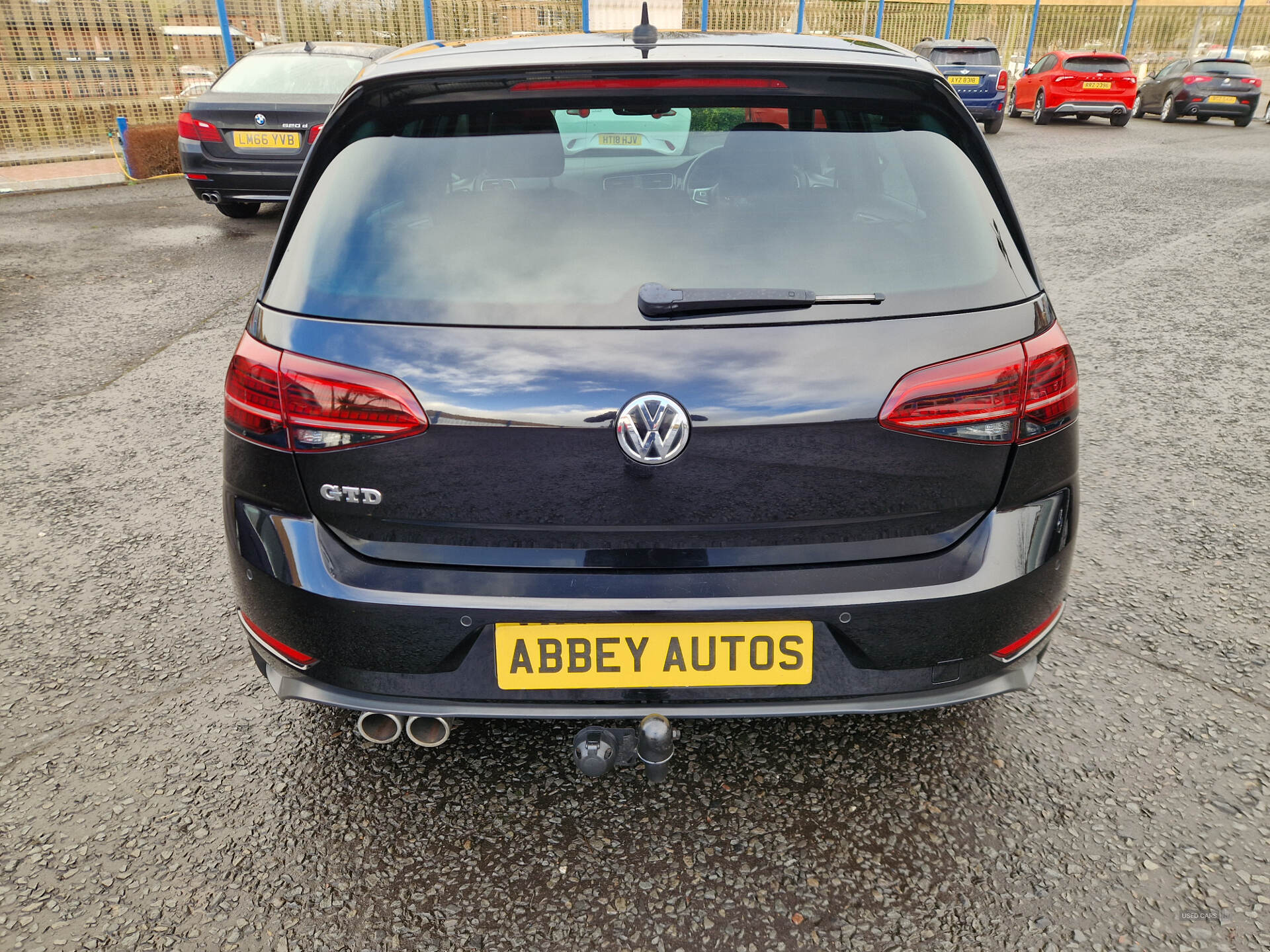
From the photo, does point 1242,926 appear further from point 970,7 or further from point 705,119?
point 970,7

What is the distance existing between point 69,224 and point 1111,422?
33.7 ft

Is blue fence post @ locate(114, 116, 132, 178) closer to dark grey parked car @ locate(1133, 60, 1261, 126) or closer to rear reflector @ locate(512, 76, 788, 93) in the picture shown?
rear reflector @ locate(512, 76, 788, 93)

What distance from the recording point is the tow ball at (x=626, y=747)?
2.03 m

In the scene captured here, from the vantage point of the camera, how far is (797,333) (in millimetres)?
1812

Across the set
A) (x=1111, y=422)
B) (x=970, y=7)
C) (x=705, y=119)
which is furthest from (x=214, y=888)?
(x=970, y=7)

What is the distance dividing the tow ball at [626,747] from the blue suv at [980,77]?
63.5 ft

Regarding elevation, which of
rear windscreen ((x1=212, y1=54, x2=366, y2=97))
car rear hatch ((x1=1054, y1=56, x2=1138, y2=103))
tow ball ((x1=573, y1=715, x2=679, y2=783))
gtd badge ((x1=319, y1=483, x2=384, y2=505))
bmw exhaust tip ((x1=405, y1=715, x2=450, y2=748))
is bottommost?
car rear hatch ((x1=1054, y1=56, x2=1138, y2=103))

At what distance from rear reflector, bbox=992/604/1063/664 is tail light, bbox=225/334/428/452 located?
1.28 metres

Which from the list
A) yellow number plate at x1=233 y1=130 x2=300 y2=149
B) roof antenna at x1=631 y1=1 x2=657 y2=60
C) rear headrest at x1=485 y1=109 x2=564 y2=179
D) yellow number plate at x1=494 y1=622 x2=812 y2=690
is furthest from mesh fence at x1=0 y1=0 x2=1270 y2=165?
yellow number plate at x1=494 y1=622 x2=812 y2=690

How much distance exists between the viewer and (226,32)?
54.1 ft

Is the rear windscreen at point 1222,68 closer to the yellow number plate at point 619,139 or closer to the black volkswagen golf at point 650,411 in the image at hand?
the yellow number plate at point 619,139

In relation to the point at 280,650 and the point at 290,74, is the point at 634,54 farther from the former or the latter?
the point at 290,74

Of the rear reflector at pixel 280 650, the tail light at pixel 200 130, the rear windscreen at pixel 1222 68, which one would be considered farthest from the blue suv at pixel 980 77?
the rear reflector at pixel 280 650

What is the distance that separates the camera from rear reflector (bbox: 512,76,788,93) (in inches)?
76.9
